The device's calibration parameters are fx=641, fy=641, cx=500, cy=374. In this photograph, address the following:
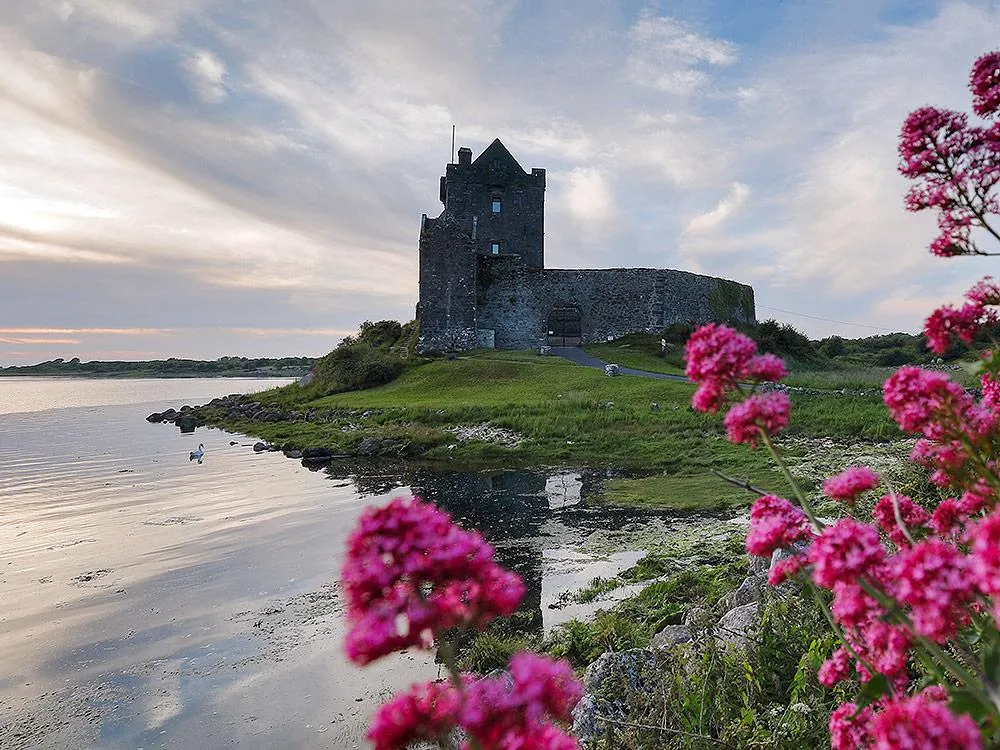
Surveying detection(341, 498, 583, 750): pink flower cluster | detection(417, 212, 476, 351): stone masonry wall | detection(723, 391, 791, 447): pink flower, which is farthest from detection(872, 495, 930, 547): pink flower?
detection(417, 212, 476, 351): stone masonry wall

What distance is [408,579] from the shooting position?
1.58 meters

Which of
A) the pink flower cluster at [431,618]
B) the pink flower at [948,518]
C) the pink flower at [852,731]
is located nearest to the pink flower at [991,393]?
the pink flower at [948,518]

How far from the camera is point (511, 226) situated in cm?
5231

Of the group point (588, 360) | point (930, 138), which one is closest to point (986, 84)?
point (930, 138)

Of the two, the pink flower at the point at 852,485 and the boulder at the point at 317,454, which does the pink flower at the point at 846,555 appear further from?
the boulder at the point at 317,454

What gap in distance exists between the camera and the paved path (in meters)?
33.0

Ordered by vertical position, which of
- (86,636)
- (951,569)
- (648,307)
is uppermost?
(648,307)

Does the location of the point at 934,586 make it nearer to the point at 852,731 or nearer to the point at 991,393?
the point at 852,731

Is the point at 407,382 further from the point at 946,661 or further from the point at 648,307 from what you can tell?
the point at 946,661

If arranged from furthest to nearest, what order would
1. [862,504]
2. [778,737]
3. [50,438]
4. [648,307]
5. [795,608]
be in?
[648,307], [50,438], [862,504], [795,608], [778,737]

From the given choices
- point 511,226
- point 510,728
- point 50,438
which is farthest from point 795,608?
point 511,226

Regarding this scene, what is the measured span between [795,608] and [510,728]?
487 cm

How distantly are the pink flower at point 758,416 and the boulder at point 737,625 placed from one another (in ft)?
10.9

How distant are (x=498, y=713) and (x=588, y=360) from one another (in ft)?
127
